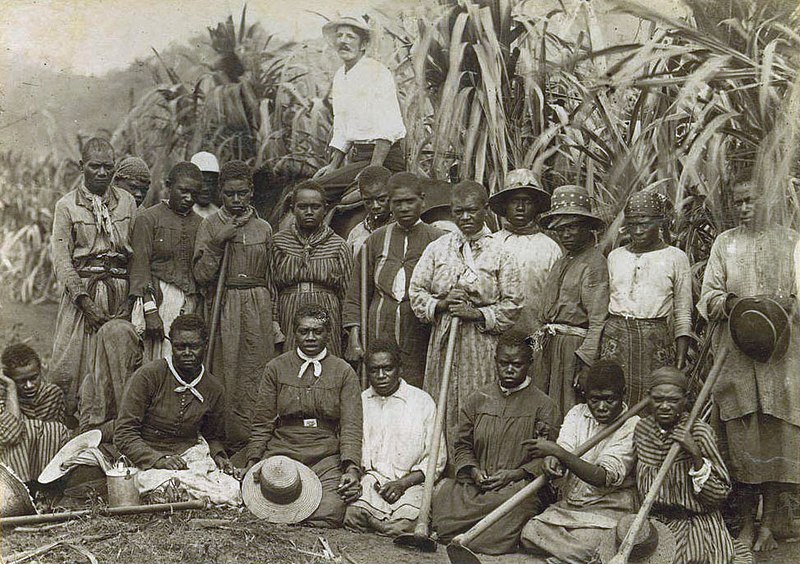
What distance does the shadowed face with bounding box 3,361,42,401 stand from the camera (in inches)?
221

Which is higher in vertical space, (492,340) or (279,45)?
(279,45)

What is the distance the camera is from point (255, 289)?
20.1 feet

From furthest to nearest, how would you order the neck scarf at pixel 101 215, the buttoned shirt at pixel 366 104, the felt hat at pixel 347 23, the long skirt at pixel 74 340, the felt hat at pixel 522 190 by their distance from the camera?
1. the buttoned shirt at pixel 366 104
2. the felt hat at pixel 347 23
3. the neck scarf at pixel 101 215
4. the long skirt at pixel 74 340
5. the felt hat at pixel 522 190

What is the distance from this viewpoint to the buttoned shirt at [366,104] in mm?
6371

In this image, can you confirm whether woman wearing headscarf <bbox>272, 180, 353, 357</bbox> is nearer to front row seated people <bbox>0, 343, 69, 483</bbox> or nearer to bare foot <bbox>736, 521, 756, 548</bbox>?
front row seated people <bbox>0, 343, 69, 483</bbox>

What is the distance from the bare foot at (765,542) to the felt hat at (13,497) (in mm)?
3454

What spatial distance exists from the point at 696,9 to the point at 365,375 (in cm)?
264

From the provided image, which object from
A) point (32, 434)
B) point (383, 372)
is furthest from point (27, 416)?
point (383, 372)

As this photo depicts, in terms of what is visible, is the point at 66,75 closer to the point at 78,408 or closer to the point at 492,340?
the point at 78,408

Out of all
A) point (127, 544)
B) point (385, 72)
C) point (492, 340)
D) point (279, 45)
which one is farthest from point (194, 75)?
point (127, 544)

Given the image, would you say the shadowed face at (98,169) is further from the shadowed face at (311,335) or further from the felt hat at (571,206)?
the felt hat at (571,206)

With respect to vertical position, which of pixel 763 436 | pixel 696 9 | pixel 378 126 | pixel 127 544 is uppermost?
pixel 696 9

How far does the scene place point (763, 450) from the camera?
5.14 m

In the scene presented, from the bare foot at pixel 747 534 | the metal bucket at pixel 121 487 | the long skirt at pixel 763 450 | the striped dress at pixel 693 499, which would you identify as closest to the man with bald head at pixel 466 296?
the striped dress at pixel 693 499
